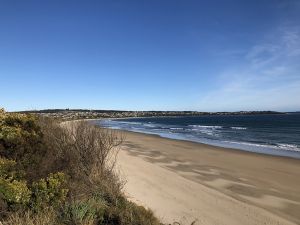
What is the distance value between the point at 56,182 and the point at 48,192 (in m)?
0.23

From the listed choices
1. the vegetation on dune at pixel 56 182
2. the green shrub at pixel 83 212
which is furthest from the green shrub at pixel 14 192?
the green shrub at pixel 83 212

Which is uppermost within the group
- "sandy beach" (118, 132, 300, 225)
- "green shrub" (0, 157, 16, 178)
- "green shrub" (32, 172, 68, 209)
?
"green shrub" (0, 157, 16, 178)

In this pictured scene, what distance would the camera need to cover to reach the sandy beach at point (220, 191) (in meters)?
9.32

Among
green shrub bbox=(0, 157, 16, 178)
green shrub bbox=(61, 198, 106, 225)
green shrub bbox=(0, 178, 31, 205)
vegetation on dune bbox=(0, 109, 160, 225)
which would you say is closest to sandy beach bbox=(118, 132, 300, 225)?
vegetation on dune bbox=(0, 109, 160, 225)

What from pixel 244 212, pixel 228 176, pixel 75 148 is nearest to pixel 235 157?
pixel 228 176

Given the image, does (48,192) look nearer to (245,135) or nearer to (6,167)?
(6,167)

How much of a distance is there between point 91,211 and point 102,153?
3098 mm

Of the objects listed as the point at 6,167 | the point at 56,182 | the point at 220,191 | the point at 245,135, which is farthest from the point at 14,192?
the point at 245,135

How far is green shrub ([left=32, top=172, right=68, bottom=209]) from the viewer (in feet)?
22.7

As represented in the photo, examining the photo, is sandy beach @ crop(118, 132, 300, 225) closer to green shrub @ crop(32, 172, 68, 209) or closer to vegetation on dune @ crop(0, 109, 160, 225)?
vegetation on dune @ crop(0, 109, 160, 225)

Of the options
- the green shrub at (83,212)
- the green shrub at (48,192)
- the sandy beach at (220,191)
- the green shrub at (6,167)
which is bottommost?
the sandy beach at (220,191)

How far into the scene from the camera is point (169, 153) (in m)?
24.7

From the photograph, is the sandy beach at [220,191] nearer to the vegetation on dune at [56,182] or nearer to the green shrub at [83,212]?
the vegetation on dune at [56,182]

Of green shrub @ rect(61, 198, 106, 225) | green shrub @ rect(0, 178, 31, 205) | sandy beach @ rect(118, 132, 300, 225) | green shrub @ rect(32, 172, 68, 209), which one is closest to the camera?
green shrub @ rect(61, 198, 106, 225)
